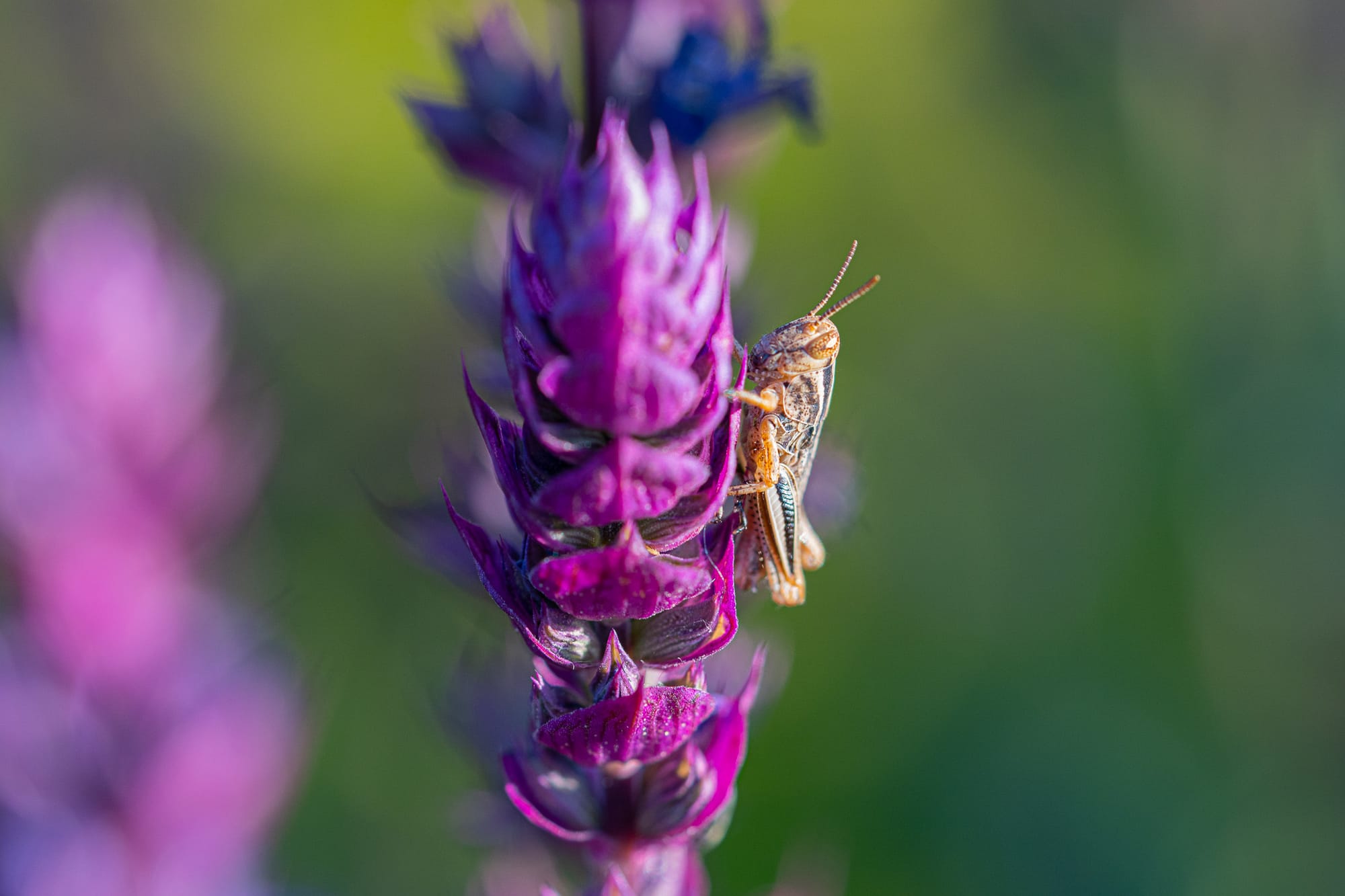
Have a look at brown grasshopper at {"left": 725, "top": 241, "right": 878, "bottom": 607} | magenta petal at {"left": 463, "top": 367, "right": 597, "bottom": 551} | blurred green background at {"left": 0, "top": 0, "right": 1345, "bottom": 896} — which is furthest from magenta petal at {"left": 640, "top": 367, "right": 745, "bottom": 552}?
blurred green background at {"left": 0, "top": 0, "right": 1345, "bottom": 896}

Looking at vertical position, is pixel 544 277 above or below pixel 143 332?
above

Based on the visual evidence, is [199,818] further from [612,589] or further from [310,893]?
[612,589]

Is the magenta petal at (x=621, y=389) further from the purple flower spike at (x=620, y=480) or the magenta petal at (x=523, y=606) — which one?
the magenta petal at (x=523, y=606)

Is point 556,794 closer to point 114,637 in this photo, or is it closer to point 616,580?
point 616,580

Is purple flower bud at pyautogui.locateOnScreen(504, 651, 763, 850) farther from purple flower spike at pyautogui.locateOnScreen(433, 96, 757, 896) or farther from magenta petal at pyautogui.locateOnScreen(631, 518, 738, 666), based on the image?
magenta petal at pyautogui.locateOnScreen(631, 518, 738, 666)

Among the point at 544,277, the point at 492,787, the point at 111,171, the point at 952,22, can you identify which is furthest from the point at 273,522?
the point at 952,22

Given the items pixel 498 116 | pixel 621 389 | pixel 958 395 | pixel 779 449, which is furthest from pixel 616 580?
pixel 958 395

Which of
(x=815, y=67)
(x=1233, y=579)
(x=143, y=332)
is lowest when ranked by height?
(x=1233, y=579)
